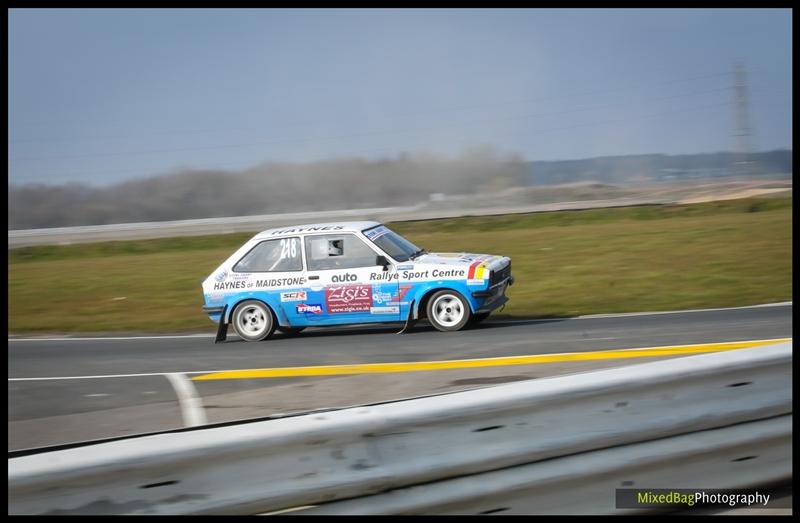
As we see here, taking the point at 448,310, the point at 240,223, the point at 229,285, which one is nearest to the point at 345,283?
the point at 448,310

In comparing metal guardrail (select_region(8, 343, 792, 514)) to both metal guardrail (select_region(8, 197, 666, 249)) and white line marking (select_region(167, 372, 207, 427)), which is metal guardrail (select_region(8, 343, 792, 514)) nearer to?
white line marking (select_region(167, 372, 207, 427))

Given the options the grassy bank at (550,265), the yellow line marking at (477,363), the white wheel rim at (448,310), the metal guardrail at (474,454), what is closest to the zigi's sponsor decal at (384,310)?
the white wheel rim at (448,310)

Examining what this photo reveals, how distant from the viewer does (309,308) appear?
40.1 feet

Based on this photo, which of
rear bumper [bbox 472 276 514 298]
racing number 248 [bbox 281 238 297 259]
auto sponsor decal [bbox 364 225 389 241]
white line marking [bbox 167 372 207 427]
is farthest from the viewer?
racing number 248 [bbox 281 238 297 259]

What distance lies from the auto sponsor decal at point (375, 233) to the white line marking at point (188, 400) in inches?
140

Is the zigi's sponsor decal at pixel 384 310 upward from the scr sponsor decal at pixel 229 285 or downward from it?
downward

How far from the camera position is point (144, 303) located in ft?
62.9

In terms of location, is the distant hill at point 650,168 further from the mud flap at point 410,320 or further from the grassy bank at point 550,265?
the mud flap at point 410,320

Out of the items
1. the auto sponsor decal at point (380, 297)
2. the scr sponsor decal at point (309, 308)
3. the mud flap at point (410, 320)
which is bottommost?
the mud flap at point (410, 320)

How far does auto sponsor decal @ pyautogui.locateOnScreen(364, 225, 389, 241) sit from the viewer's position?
12344mm

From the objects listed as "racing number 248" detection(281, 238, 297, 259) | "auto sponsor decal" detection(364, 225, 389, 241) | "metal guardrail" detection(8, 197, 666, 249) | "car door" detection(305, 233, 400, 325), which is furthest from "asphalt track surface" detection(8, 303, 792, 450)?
"metal guardrail" detection(8, 197, 666, 249)

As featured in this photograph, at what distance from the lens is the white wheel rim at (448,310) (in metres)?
11.7

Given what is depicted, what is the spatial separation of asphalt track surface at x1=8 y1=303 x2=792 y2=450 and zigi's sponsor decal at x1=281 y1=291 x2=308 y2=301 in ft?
1.91

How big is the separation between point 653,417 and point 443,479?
0.94 metres
